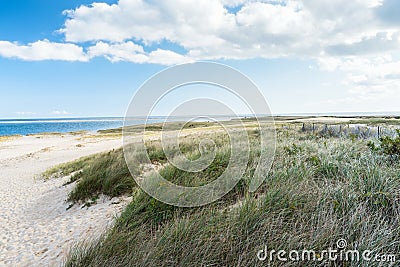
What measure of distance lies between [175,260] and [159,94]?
13.2 feet

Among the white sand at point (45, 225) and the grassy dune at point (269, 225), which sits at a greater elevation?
the grassy dune at point (269, 225)

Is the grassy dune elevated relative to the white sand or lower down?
elevated

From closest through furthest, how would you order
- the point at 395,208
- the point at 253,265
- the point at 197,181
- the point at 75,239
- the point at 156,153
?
the point at 253,265, the point at 395,208, the point at 75,239, the point at 197,181, the point at 156,153

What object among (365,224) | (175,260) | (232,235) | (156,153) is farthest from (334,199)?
(156,153)

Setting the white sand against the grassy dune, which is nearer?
the grassy dune

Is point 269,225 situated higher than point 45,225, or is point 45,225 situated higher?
point 269,225

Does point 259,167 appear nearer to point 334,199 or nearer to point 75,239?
point 334,199

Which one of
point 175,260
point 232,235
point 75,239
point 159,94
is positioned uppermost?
point 159,94

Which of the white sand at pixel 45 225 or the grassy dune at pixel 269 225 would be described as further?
the white sand at pixel 45 225

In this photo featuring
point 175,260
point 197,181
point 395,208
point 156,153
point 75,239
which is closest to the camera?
→ point 175,260

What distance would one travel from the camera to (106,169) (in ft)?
24.5

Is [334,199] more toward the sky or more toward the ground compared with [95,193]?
more toward the sky

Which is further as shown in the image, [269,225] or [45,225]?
[45,225]

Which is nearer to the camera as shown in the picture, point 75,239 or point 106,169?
point 75,239
